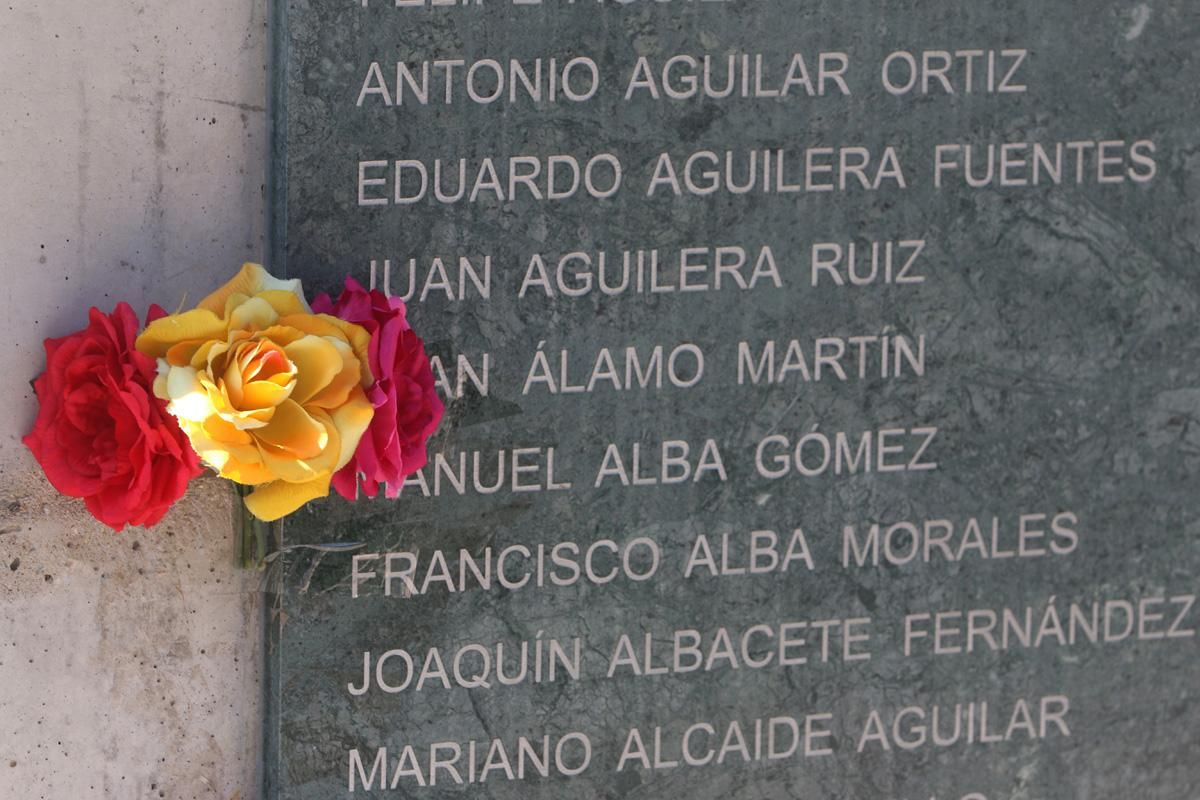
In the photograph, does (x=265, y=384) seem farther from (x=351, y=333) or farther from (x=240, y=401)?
(x=351, y=333)

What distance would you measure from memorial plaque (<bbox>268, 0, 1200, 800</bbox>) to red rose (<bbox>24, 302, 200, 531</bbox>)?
1.27 ft

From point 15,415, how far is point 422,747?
1.13 meters

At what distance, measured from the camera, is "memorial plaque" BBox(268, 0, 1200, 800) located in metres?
3.13

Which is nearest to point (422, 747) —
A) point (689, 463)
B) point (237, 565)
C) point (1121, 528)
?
point (237, 565)

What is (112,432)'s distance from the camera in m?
2.81

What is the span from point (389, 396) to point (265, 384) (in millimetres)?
261

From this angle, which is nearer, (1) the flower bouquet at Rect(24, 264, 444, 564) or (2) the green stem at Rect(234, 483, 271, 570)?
(1) the flower bouquet at Rect(24, 264, 444, 564)

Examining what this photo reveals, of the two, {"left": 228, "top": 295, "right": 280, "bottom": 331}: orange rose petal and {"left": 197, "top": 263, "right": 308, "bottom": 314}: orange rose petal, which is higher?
{"left": 197, "top": 263, "right": 308, "bottom": 314}: orange rose petal

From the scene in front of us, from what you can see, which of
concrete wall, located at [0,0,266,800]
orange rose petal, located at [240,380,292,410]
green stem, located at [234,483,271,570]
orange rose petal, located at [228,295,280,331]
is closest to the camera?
orange rose petal, located at [240,380,292,410]

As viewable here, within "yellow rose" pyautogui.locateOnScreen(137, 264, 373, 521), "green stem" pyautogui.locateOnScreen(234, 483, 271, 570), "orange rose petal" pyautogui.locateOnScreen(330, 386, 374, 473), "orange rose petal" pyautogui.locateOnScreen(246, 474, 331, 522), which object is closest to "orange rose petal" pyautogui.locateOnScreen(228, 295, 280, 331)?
"yellow rose" pyautogui.locateOnScreen(137, 264, 373, 521)

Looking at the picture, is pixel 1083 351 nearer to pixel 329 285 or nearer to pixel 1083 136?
pixel 1083 136

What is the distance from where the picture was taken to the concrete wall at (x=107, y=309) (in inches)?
118

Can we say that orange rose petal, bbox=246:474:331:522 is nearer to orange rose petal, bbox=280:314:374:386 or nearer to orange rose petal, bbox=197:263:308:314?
orange rose petal, bbox=280:314:374:386

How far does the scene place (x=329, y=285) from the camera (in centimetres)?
309
